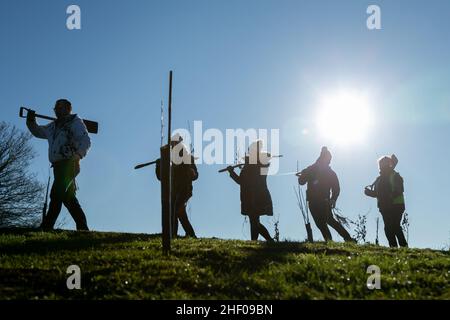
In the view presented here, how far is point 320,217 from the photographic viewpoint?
12461 millimetres

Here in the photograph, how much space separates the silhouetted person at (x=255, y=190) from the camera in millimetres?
12430

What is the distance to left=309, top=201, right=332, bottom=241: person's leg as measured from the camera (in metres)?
12.4

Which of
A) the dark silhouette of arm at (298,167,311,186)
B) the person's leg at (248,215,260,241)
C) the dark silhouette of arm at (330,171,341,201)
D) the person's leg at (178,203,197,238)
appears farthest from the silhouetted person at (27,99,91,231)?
the dark silhouette of arm at (330,171,341,201)

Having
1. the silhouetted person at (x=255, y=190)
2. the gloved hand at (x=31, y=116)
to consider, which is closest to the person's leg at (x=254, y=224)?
the silhouetted person at (x=255, y=190)

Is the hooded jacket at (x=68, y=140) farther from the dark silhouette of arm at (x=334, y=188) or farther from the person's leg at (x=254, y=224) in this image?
the dark silhouette of arm at (x=334, y=188)

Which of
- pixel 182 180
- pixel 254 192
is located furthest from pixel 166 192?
pixel 254 192

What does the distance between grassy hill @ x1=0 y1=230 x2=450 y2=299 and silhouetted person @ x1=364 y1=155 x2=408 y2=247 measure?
3752 millimetres

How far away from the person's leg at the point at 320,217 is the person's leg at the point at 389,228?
1.32m

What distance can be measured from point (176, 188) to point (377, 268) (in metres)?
6.02

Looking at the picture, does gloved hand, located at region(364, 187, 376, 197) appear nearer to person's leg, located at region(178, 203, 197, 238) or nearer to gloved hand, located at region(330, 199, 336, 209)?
gloved hand, located at region(330, 199, 336, 209)

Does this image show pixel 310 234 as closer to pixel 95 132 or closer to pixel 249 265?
pixel 95 132

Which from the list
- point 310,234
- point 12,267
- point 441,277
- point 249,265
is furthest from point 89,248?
point 310,234

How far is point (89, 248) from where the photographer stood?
8.35 metres
